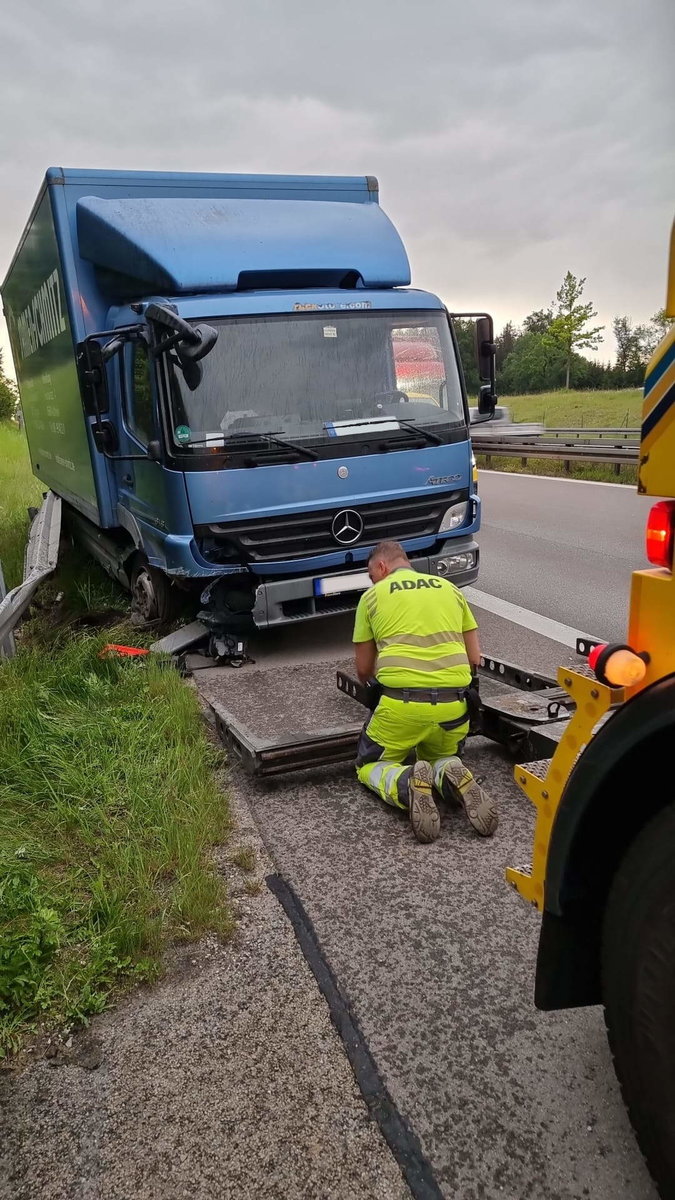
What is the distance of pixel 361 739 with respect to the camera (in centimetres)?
406

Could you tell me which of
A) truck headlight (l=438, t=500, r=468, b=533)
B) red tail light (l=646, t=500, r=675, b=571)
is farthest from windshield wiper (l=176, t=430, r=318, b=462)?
red tail light (l=646, t=500, r=675, b=571)

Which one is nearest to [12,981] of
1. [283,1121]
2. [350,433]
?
[283,1121]

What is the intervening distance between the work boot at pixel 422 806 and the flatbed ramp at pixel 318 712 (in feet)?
1.54

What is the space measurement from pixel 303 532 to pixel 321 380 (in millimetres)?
1033

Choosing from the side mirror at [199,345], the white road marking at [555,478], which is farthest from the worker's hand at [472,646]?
the white road marking at [555,478]

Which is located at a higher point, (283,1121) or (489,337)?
(489,337)

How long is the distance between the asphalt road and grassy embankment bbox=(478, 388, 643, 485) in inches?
459

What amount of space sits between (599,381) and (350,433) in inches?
1679

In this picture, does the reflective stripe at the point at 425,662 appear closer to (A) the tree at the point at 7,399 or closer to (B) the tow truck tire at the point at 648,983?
(B) the tow truck tire at the point at 648,983

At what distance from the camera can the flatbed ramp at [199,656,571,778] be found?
157 inches

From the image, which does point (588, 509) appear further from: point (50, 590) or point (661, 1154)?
point (661, 1154)

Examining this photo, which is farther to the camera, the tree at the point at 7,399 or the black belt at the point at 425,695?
the tree at the point at 7,399

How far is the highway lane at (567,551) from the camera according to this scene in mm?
7133

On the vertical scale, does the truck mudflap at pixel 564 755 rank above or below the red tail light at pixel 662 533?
below
